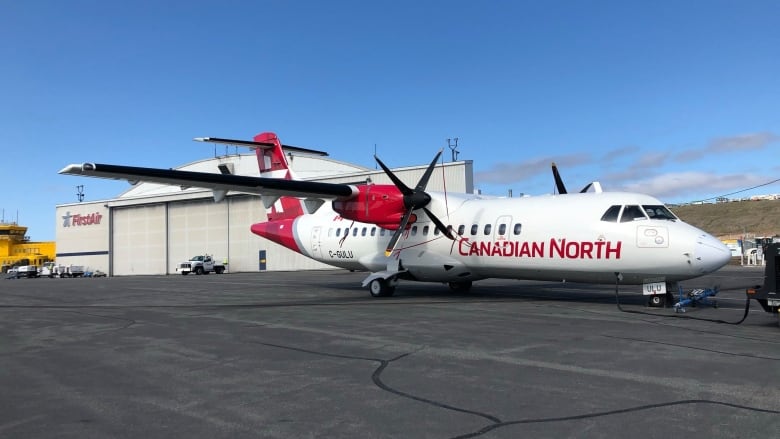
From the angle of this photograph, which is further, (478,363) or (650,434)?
(478,363)

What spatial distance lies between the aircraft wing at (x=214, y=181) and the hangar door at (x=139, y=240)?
41225 millimetres

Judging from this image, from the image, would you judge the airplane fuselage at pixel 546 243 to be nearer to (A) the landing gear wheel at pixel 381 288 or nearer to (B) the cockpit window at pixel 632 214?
(B) the cockpit window at pixel 632 214

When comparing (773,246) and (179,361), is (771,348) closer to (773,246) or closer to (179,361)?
(773,246)

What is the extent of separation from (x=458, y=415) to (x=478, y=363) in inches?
96.0

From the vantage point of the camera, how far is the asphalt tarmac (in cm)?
508

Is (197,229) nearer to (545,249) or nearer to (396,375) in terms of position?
(545,249)

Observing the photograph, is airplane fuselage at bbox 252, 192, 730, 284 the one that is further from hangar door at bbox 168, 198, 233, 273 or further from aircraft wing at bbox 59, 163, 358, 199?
hangar door at bbox 168, 198, 233, 273

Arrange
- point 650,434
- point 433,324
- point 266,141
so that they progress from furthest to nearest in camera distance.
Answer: point 266,141
point 433,324
point 650,434

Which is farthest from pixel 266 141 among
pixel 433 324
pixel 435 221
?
pixel 433 324

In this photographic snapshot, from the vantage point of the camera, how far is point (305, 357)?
27.4 feet

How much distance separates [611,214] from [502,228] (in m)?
3.28

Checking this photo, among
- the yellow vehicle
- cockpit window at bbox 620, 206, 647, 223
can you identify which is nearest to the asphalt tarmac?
cockpit window at bbox 620, 206, 647, 223

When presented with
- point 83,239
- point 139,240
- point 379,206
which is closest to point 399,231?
point 379,206

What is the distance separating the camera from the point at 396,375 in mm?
7039
